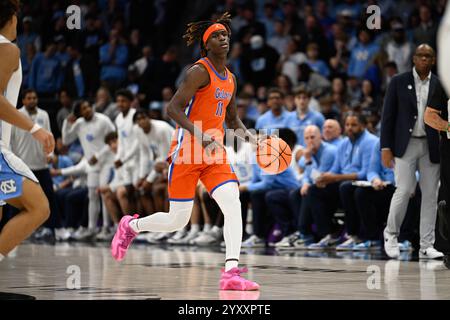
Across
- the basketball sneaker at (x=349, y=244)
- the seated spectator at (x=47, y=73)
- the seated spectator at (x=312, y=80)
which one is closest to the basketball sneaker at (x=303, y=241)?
the basketball sneaker at (x=349, y=244)

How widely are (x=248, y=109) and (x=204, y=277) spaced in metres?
8.03

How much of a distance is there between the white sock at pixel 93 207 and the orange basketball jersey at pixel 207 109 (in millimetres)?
8537

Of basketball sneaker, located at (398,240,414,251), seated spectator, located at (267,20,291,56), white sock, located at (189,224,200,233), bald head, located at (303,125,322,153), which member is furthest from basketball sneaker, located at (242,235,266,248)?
seated spectator, located at (267,20,291,56)

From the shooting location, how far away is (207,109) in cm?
654

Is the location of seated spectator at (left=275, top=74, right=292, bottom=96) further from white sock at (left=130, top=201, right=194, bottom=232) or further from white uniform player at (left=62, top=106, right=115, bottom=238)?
white sock at (left=130, top=201, right=194, bottom=232)

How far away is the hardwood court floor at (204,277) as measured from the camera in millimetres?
5938

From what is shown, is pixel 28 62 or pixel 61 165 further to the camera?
pixel 28 62

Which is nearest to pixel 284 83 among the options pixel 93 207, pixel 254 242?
pixel 254 242

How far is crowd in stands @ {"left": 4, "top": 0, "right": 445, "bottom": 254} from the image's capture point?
37.6 ft

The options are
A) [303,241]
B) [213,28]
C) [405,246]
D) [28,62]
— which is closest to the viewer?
[213,28]

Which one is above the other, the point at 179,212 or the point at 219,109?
the point at 219,109

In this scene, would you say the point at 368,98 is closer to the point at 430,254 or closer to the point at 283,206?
the point at 283,206

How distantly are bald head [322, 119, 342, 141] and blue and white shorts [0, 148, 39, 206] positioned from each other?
6719 mm
